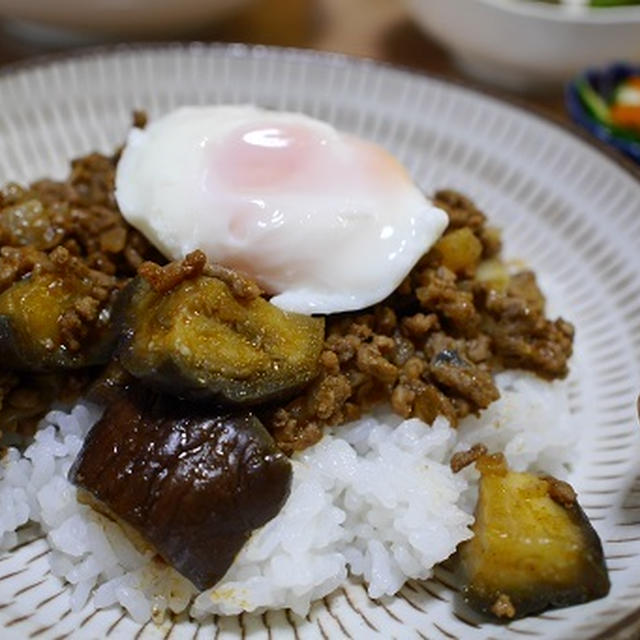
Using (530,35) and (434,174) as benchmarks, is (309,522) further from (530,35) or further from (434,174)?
(530,35)

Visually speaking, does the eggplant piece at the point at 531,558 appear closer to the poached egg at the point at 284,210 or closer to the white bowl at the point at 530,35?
the poached egg at the point at 284,210

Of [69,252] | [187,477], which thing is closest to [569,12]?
[69,252]

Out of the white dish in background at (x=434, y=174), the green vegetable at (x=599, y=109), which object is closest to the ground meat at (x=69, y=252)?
the white dish in background at (x=434, y=174)

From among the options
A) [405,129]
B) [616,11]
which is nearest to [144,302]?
[405,129]

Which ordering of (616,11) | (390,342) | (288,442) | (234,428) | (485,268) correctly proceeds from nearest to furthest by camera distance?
(234,428) → (288,442) → (390,342) → (485,268) → (616,11)

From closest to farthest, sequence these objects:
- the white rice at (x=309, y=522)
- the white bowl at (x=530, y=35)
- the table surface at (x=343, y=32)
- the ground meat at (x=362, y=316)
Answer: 1. the white rice at (x=309, y=522)
2. the ground meat at (x=362, y=316)
3. the white bowl at (x=530, y=35)
4. the table surface at (x=343, y=32)

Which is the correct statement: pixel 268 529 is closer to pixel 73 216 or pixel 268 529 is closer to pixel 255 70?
pixel 73 216
